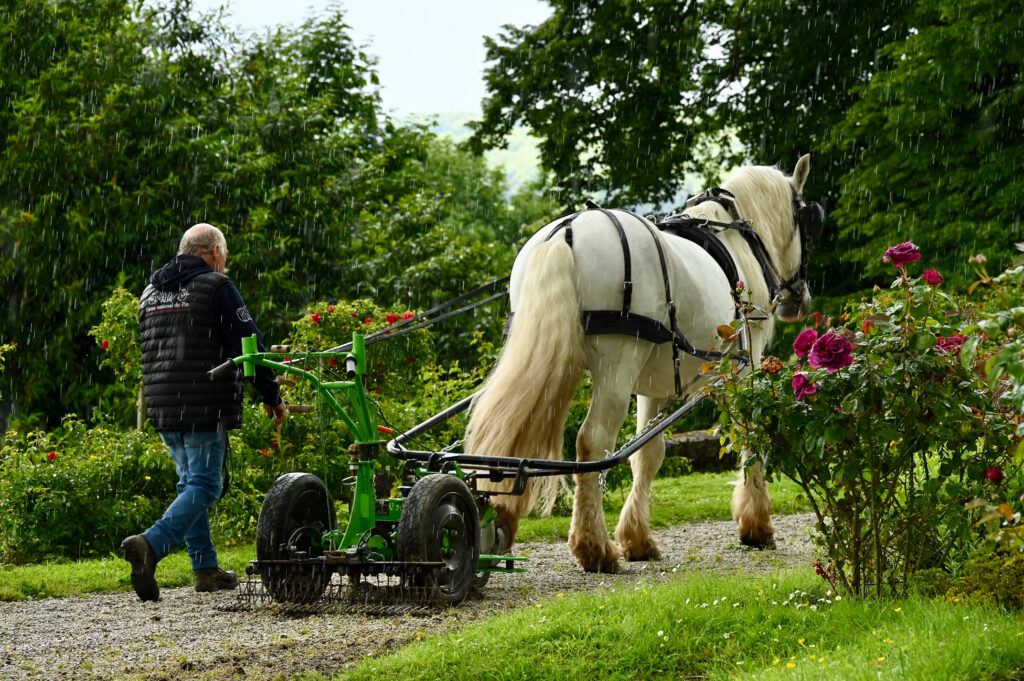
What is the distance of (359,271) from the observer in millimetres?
16312

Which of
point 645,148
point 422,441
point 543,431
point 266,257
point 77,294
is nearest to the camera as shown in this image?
point 543,431

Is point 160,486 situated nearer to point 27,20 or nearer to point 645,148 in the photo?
point 27,20

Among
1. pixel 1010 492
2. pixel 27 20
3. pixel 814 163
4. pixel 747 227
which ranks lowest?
pixel 1010 492

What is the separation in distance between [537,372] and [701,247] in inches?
71.8

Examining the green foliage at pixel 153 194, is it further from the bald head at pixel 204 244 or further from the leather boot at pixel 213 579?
the leather boot at pixel 213 579

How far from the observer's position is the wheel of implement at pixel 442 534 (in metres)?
5.00

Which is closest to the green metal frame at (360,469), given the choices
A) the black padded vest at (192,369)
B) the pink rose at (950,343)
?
the black padded vest at (192,369)

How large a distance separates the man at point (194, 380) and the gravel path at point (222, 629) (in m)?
0.44

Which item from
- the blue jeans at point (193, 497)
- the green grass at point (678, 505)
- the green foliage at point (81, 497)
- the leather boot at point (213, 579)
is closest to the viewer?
the blue jeans at point (193, 497)

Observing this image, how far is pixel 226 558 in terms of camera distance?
7.25m

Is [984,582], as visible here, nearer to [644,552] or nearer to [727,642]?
[727,642]

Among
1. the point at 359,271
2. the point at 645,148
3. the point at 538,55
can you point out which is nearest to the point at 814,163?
the point at 645,148

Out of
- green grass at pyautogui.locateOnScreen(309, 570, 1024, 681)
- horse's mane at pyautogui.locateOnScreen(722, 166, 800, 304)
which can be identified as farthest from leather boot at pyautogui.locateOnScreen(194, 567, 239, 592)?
horse's mane at pyautogui.locateOnScreen(722, 166, 800, 304)

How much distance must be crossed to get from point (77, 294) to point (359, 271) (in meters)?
4.16
